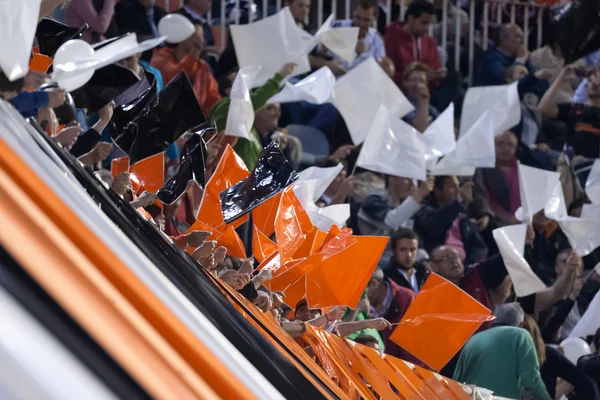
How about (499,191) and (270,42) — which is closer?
(270,42)

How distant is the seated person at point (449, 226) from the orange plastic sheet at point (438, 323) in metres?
2.75

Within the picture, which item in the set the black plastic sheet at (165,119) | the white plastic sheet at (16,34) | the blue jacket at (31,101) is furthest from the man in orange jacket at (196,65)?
the white plastic sheet at (16,34)

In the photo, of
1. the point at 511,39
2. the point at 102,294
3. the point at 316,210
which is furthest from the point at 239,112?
the point at 102,294

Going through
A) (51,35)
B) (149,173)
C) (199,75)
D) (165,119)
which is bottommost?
(199,75)

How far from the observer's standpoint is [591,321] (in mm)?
5844

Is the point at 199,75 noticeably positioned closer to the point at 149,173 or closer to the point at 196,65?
the point at 196,65

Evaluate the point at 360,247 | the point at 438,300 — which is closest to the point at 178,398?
the point at 360,247

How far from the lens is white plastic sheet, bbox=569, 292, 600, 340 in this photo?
19.1 feet

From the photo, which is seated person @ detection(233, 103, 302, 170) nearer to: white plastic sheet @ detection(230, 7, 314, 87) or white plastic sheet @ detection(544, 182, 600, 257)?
white plastic sheet @ detection(230, 7, 314, 87)

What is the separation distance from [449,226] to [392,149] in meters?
0.90

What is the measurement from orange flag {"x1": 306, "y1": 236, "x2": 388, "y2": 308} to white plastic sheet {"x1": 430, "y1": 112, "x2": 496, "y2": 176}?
10.6 feet

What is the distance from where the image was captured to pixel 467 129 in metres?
7.43

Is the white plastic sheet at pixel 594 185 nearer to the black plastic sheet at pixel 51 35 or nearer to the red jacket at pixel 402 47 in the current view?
the red jacket at pixel 402 47

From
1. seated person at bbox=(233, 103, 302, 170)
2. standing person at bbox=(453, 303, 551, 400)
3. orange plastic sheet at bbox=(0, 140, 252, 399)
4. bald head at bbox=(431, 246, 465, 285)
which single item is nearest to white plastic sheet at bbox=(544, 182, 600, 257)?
bald head at bbox=(431, 246, 465, 285)
